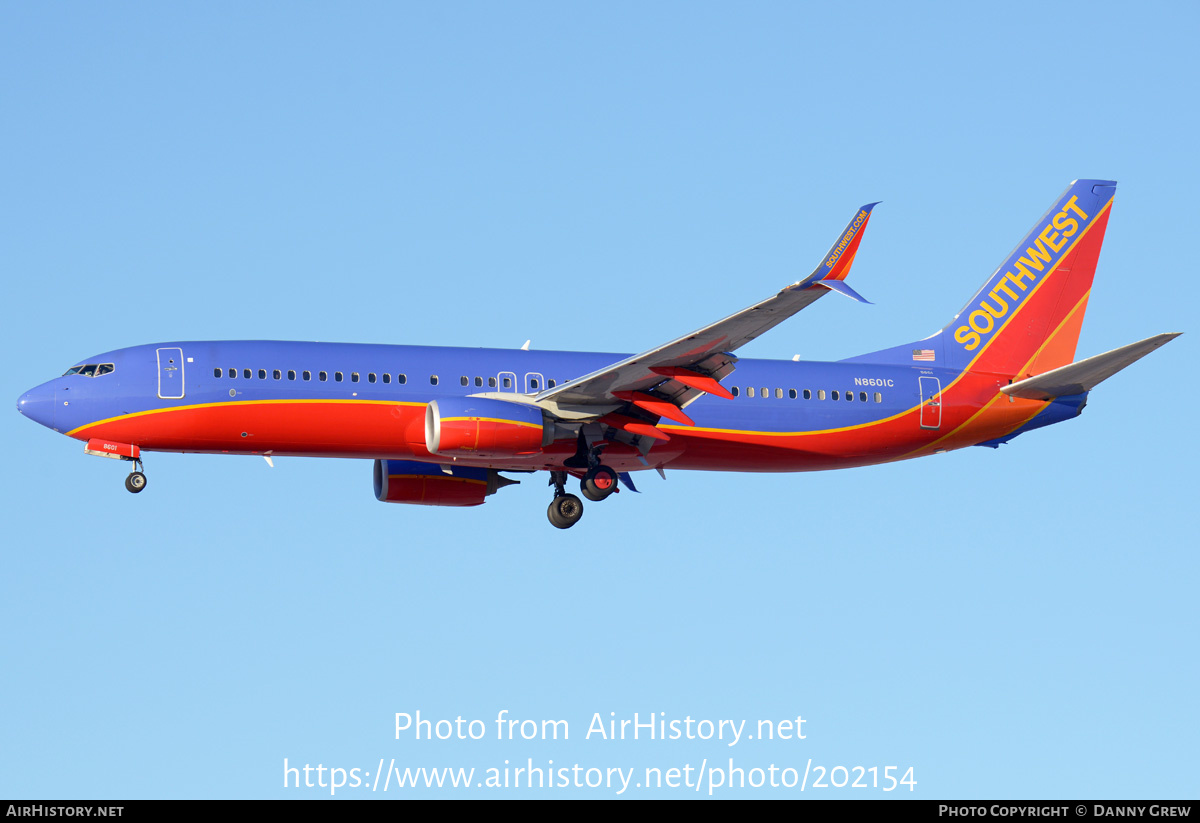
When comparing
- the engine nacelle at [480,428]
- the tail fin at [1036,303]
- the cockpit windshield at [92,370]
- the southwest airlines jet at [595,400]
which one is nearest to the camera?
the engine nacelle at [480,428]

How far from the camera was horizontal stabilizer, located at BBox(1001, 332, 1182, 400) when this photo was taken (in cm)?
4381

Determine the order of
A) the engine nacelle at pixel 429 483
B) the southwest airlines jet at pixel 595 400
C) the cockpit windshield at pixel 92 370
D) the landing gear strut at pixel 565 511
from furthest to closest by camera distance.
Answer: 1. the engine nacelle at pixel 429 483
2. the landing gear strut at pixel 565 511
3. the cockpit windshield at pixel 92 370
4. the southwest airlines jet at pixel 595 400

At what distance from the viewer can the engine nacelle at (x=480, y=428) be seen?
4097cm

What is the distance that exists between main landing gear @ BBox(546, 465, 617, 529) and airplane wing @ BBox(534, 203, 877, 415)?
222 centimetres

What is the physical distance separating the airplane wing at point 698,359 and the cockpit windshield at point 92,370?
11411mm

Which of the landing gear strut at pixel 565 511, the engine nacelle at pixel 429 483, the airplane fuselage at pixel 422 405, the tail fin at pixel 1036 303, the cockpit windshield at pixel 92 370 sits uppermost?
the tail fin at pixel 1036 303

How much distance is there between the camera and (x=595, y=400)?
141 ft

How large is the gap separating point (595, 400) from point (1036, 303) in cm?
1608

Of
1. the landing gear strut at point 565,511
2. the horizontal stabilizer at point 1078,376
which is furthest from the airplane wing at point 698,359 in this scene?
the horizontal stabilizer at point 1078,376

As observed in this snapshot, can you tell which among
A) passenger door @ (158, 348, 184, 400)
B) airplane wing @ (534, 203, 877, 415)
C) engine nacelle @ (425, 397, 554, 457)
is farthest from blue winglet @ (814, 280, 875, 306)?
passenger door @ (158, 348, 184, 400)

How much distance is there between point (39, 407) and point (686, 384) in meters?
17.0

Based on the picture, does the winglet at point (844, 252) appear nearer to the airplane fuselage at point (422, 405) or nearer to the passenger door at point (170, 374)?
the airplane fuselage at point (422, 405)

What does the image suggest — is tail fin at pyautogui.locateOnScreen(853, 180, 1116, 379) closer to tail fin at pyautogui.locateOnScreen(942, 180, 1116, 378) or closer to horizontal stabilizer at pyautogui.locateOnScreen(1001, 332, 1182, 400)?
tail fin at pyautogui.locateOnScreen(942, 180, 1116, 378)

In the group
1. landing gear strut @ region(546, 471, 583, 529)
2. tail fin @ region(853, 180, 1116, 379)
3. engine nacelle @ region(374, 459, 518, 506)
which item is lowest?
landing gear strut @ region(546, 471, 583, 529)
